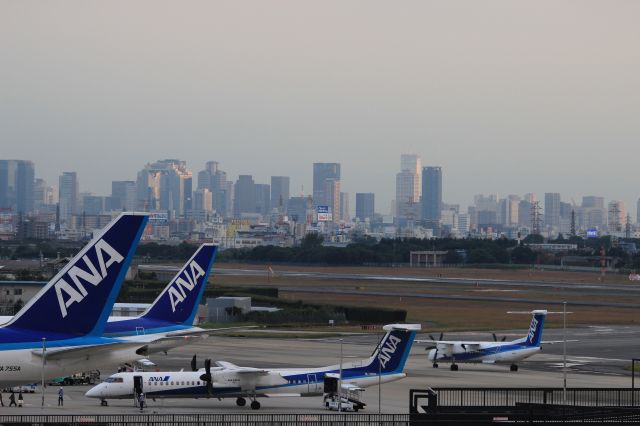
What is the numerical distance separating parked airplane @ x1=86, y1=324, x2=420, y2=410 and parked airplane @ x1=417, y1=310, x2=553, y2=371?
2580cm

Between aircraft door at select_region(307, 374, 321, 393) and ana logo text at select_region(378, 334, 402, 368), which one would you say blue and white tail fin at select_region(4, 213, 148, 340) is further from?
ana logo text at select_region(378, 334, 402, 368)

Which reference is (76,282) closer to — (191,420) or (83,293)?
(83,293)

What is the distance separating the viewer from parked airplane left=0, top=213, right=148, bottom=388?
3425 centimetres

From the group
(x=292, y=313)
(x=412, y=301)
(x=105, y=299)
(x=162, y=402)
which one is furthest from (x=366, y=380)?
(x=412, y=301)

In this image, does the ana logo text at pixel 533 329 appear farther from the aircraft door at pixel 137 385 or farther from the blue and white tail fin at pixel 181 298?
the aircraft door at pixel 137 385

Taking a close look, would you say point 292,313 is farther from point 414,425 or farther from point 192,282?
point 414,425

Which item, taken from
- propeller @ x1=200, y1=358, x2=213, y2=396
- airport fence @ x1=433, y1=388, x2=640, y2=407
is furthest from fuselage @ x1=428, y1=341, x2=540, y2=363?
propeller @ x1=200, y1=358, x2=213, y2=396

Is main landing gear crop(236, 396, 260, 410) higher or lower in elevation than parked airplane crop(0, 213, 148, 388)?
lower

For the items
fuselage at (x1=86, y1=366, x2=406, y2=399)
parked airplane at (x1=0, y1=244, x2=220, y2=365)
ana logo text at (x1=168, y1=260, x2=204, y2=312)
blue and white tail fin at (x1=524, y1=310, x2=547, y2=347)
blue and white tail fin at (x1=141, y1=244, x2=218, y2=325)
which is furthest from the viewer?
blue and white tail fin at (x1=524, y1=310, x2=547, y2=347)

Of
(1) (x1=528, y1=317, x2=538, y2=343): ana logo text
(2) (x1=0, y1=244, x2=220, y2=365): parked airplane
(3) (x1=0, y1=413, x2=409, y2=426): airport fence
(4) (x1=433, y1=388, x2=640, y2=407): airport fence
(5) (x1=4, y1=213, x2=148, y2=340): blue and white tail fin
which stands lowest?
(4) (x1=433, y1=388, x2=640, y2=407): airport fence

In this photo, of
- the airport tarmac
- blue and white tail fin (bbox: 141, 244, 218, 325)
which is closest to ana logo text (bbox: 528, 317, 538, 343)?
Result: the airport tarmac

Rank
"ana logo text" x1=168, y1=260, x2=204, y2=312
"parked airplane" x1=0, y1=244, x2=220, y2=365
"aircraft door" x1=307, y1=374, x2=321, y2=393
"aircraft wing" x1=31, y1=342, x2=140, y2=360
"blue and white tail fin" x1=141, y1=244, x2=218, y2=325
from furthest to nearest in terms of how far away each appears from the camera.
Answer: "ana logo text" x1=168, y1=260, x2=204, y2=312 < "blue and white tail fin" x1=141, y1=244, x2=218, y2=325 < "parked airplane" x1=0, y1=244, x2=220, y2=365 < "aircraft door" x1=307, y1=374, x2=321, y2=393 < "aircraft wing" x1=31, y1=342, x2=140, y2=360

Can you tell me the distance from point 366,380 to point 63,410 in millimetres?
14629

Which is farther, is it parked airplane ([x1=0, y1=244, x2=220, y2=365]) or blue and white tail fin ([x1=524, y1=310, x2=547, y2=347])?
Result: blue and white tail fin ([x1=524, y1=310, x2=547, y2=347])
